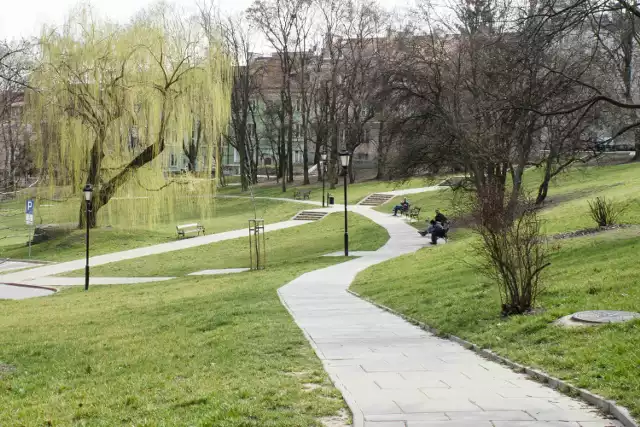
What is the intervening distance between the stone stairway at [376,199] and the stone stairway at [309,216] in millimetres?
5980

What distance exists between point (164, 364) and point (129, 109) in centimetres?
2369

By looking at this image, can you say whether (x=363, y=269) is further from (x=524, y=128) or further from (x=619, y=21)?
(x=619, y=21)

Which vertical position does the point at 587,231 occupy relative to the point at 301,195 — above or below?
above

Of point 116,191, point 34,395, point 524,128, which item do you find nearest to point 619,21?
point 524,128

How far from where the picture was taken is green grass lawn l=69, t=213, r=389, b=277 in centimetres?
2903

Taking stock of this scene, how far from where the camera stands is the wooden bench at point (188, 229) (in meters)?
40.2

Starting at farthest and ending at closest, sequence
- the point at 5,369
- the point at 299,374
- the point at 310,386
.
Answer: the point at 5,369, the point at 299,374, the point at 310,386

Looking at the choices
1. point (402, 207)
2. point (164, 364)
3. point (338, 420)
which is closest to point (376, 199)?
point (402, 207)

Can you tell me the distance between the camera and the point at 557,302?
434 inches

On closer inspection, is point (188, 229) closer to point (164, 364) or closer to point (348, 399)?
point (164, 364)

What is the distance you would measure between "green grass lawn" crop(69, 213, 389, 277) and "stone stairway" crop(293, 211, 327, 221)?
5.28 meters

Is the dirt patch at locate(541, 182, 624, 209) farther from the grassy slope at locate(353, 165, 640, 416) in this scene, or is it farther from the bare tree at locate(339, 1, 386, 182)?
the bare tree at locate(339, 1, 386, 182)

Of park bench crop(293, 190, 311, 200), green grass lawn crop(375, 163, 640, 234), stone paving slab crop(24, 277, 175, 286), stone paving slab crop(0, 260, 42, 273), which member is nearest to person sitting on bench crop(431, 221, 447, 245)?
green grass lawn crop(375, 163, 640, 234)

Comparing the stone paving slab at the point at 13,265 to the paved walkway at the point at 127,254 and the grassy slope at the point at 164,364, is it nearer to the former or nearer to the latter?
the paved walkway at the point at 127,254
